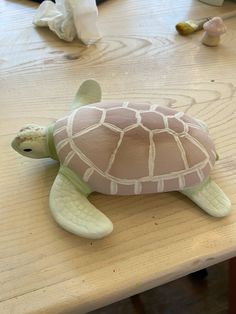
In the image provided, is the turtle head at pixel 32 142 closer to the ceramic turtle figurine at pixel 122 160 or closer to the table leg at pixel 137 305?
the ceramic turtle figurine at pixel 122 160

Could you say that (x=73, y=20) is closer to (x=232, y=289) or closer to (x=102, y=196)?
(x=102, y=196)

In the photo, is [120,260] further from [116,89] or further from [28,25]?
[28,25]

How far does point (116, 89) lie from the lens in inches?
23.7

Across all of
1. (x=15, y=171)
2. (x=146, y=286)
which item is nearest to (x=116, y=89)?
(x=15, y=171)

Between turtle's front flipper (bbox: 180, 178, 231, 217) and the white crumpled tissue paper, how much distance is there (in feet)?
1.22

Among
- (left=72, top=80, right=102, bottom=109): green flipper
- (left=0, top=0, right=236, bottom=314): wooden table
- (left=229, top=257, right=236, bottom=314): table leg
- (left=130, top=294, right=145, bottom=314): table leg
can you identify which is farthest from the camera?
(left=130, top=294, right=145, bottom=314): table leg

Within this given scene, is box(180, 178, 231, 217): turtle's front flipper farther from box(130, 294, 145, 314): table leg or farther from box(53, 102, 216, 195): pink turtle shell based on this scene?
box(130, 294, 145, 314): table leg

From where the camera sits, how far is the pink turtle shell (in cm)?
41

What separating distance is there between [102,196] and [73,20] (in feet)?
1.20

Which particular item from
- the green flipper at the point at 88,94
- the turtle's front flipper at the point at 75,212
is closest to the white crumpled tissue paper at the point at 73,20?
the green flipper at the point at 88,94

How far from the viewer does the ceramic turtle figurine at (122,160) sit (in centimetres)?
40

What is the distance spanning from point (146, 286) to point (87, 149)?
0.14 m

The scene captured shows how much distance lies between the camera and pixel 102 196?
0.44 metres

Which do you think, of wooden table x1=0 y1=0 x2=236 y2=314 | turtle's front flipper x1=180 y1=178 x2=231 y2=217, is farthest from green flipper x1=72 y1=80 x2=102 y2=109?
turtle's front flipper x1=180 y1=178 x2=231 y2=217
